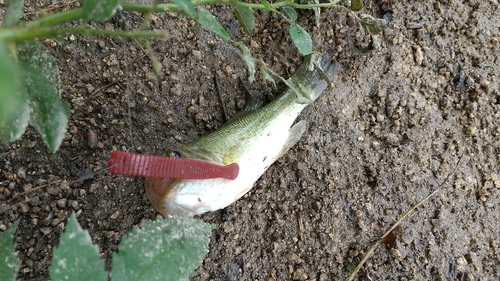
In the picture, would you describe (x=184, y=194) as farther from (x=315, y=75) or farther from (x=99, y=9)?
(x=315, y=75)

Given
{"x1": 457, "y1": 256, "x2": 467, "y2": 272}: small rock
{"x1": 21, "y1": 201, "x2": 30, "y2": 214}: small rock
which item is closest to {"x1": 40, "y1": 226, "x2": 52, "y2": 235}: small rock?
{"x1": 21, "y1": 201, "x2": 30, "y2": 214}: small rock

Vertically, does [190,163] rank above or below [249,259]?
above

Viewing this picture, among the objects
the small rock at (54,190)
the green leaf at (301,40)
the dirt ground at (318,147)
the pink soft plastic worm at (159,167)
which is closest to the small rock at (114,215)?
the dirt ground at (318,147)

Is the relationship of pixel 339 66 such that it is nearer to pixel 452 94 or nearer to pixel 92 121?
pixel 452 94

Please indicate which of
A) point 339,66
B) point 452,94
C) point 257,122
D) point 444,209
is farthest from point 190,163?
point 452,94

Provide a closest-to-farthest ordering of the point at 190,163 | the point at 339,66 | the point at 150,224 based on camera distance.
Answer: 1. the point at 150,224
2. the point at 190,163
3. the point at 339,66
